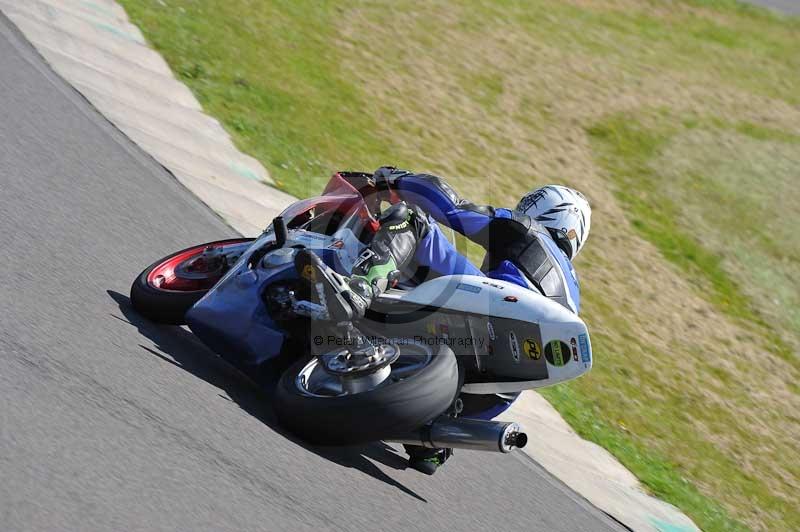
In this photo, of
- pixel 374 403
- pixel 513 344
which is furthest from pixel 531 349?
pixel 374 403

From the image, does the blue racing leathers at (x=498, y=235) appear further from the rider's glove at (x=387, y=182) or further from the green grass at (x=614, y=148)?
the green grass at (x=614, y=148)

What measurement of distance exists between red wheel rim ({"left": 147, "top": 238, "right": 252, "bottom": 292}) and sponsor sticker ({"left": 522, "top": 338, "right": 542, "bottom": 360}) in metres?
1.70

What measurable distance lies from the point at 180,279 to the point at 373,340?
119 cm

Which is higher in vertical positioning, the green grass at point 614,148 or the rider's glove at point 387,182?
the rider's glove at point 387,182

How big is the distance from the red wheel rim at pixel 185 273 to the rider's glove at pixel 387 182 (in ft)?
2.88

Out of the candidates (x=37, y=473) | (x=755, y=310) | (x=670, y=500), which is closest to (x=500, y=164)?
(x=755, y=310)

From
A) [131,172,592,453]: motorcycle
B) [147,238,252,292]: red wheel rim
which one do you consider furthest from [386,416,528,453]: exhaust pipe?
[147,238,252,292]: red wheel rim

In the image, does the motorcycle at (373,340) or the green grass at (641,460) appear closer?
the motorcycle at (373,340)

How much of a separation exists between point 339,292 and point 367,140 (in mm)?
7073

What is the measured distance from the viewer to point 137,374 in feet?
→ 14.9

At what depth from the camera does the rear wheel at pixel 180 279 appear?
17.2ft

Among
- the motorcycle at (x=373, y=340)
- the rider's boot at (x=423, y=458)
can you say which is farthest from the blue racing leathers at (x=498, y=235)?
the rider's boot at (x=423, y=458)

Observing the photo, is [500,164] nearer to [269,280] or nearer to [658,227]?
[658,227]

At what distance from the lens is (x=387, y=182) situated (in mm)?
5293
